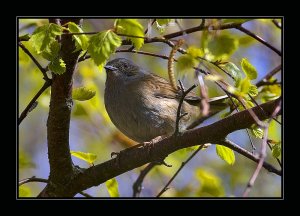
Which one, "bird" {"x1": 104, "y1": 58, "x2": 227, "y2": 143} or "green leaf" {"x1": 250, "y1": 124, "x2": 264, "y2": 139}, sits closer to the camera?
"green leaf" {"x1": 250, "y1": 124, "x2": 264, "y2": 139}

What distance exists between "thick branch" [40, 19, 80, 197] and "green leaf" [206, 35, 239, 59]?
149cm

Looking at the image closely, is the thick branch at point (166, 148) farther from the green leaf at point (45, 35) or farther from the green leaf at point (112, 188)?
the green leaf at point (45, 35)

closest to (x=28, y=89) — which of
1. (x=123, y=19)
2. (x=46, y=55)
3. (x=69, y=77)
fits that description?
(x=69, y=77)

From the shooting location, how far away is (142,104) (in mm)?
5824

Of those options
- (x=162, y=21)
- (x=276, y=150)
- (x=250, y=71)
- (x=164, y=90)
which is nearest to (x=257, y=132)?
(x=276, y=150)

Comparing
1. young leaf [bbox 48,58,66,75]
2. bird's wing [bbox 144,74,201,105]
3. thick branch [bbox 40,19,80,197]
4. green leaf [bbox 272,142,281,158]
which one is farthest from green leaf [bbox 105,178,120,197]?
bird's wing [bbox 144,74,201,105]

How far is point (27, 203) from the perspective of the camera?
3844mm

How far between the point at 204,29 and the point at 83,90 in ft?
5.19

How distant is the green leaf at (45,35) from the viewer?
325 cm

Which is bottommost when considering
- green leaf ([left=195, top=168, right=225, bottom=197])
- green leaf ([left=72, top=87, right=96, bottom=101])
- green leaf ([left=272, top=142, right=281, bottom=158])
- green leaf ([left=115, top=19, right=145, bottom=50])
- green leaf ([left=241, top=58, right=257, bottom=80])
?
green leaf ([left=272, top=142, right=281, bottom=158])

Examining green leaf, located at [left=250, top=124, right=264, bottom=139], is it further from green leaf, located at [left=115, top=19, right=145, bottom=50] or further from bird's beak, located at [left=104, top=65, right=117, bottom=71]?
bird's beak, located at [left=104, top=65, right=117, bottom=71]

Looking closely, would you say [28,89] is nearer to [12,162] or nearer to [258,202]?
[12,162]

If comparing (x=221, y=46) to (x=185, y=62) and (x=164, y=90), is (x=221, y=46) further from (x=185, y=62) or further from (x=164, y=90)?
(x=164, y=90)

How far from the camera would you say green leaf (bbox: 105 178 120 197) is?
4348 mm
